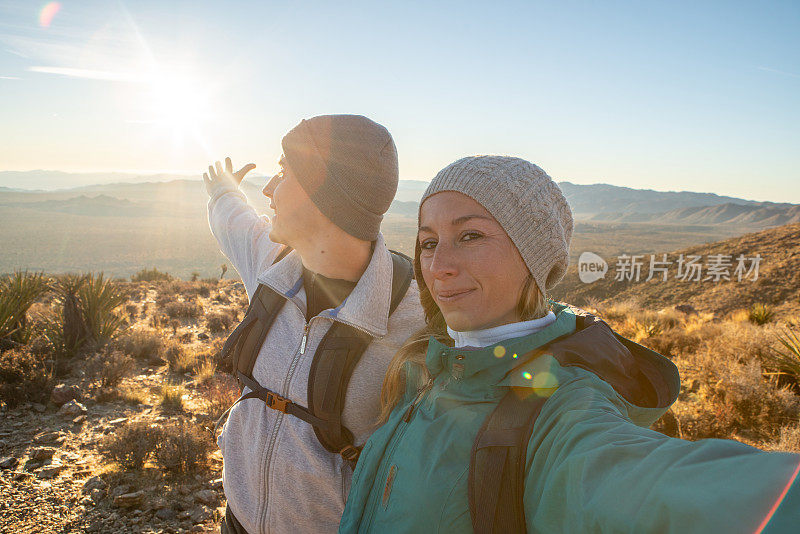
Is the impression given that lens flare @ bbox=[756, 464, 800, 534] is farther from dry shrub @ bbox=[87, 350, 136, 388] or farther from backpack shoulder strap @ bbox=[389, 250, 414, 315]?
dry shrub @ bbox=[87, 350, 136, 388]

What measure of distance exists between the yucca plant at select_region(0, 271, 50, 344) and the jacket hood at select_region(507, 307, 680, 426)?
7.53 meters

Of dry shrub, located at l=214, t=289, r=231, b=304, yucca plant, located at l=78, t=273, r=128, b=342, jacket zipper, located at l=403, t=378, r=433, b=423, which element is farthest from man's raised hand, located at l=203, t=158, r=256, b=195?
dry shrub, located at l=214, t=289, r=231, b=304

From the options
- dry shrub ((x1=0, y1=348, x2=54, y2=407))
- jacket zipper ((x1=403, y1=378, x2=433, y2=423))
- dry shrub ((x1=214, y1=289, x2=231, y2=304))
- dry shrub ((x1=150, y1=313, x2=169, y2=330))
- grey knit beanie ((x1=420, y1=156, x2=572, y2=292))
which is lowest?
dry shrub ((x1=214, y1=289, x2=231, y2=304))

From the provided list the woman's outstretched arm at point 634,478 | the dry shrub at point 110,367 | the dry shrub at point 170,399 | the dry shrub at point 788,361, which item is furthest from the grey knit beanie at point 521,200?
the dry shrub at point 788,361

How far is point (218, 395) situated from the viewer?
5.63 m

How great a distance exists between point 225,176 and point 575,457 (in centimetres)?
310

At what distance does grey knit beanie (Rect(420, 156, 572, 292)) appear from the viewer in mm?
1418

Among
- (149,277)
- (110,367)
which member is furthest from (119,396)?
(149,277)

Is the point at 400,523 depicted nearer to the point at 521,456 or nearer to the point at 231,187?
the point at 521,456

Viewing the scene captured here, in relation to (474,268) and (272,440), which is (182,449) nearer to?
(272,440)

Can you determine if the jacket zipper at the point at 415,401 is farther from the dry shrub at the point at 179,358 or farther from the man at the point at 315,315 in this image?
the dry shrub at the point at 179,358

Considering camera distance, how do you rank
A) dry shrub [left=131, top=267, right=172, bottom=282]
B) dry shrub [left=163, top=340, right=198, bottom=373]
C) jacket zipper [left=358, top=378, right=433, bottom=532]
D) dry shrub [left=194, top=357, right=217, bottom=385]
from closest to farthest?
jacket zipper [left=358, top=378, right=433, bottom=532], dry shrub [left=194, top=357, right=217, bottom=385], dry shrub [left=163, top=340, right=198, bottom=373], dry shrub [left=131, top=267, right=172, bottom=282]

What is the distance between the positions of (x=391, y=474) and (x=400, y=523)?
0.52ft

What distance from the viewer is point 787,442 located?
4.01 metres
